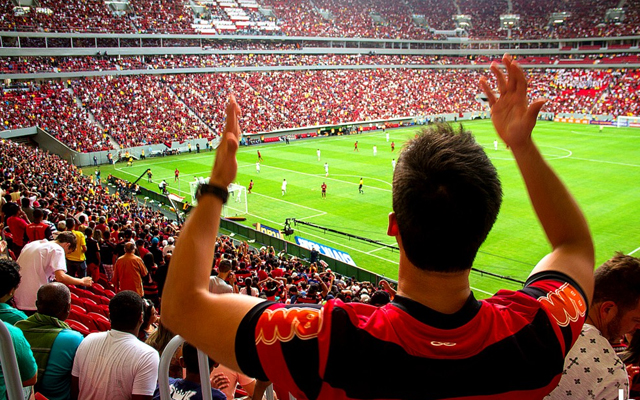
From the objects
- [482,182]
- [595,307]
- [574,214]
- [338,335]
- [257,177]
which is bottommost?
[257,177]

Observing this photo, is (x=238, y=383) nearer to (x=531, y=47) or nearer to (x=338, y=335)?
(x=338, y=335)

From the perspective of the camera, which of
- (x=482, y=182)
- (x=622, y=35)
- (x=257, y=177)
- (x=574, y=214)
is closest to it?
(x=482, y=182)

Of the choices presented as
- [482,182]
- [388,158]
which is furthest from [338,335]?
[388,158]

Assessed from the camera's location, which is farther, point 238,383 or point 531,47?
point 531,47

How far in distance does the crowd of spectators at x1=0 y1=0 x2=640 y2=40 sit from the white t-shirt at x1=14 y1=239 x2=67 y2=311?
52563 millimetres

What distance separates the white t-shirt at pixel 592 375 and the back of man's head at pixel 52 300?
4.18 m

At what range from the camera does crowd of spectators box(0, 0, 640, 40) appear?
181 ft

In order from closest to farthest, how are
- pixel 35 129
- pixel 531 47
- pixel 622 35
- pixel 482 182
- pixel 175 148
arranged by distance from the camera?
pixel 482 182
pixel 35 129
pixel 175 148
pixel 622 35
pixel 531 47

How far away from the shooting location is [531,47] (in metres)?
84.2

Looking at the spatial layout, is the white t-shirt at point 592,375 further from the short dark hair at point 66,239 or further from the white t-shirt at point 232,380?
the short dark hair at point 66,239

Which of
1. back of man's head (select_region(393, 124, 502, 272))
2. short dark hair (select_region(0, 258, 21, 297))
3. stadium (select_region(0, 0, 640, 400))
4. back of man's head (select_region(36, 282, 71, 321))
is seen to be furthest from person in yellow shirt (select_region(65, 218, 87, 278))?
back of man's head (select_region(393, 124, 502, 272))

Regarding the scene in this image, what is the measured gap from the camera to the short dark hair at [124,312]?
4.14m

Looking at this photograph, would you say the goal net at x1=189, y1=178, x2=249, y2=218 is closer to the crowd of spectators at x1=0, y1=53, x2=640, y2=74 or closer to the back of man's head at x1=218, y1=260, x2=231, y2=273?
the back of man's head at x1=218, y1=260, x2=231, y2=273

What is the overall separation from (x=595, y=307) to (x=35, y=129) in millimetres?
48782
